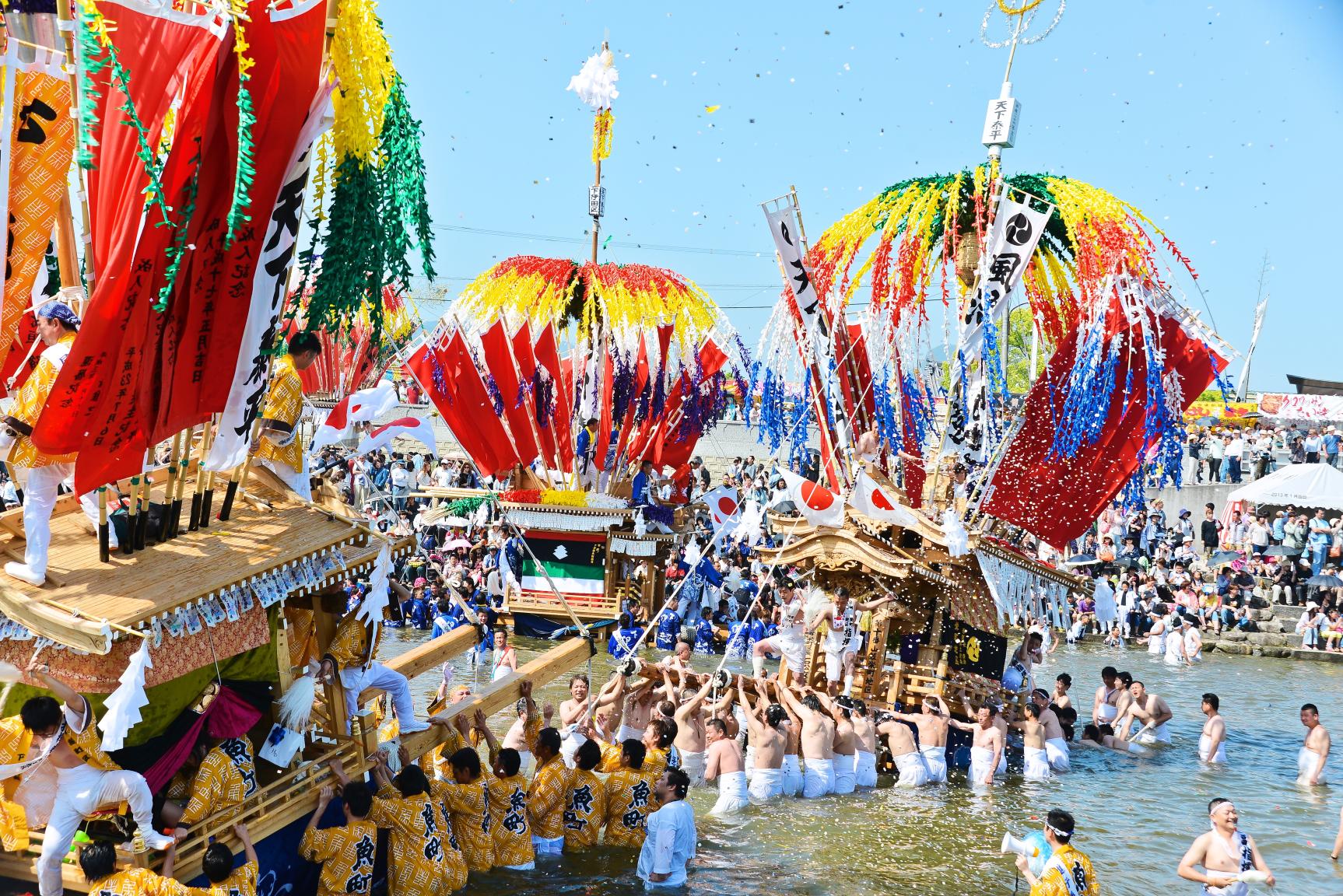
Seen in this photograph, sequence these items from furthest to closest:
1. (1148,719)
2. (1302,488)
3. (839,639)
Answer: (1302,488)
(1148,719)
(839,639)

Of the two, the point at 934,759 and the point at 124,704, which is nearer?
the point at 124,704

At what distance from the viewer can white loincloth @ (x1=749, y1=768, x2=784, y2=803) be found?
35.4 ft

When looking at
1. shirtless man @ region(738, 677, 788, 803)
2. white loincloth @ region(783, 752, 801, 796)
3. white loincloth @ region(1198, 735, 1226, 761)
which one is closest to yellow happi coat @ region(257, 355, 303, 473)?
shirtless man @ region(738, 677, 788, 803)

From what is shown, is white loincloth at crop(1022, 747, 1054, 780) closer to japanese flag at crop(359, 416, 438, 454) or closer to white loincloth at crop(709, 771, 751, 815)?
white loincloth at crop(709, 771, 751, 815)

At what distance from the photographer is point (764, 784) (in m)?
10.8

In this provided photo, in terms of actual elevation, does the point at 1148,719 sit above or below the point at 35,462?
below

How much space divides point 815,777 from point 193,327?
23.6 ft

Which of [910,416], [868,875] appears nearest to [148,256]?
[868,875]

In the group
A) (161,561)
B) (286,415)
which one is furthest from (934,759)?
(161,561)

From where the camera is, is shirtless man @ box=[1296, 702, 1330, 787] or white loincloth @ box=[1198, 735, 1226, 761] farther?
white loincloth @ box=[1198, 735, 1226, 761]

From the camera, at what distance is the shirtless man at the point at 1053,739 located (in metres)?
12.8

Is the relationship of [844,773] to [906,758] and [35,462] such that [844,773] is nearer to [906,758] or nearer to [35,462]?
[906,758]

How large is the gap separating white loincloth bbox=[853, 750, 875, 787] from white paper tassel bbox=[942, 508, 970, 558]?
218 centimetres

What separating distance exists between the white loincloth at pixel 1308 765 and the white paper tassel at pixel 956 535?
4358 millimetres
